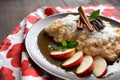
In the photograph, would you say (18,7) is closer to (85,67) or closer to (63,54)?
(63,54)

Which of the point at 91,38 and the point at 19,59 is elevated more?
the point at 91,38

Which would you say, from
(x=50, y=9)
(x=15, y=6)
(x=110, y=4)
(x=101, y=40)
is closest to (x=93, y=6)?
(x=110, y=4)

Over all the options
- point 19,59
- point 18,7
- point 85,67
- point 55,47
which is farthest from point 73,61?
point 18,7

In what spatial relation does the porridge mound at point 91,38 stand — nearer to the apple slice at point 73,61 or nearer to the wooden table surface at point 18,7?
the apple slice at point 73,61

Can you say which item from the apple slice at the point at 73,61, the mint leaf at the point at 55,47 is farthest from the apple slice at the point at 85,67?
the mint leaf at the point at 55,47

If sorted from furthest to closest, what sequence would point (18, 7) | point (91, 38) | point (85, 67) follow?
point (18, 7) → point (91, 38) → point (85, 67)

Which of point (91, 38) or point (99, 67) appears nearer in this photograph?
point (99, 67)

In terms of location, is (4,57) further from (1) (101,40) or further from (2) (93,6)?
(2) (93,6)

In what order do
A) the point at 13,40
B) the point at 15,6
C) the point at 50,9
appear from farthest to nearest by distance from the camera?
the point at 15,6 < the point at 50,9 < the point at 13,40
